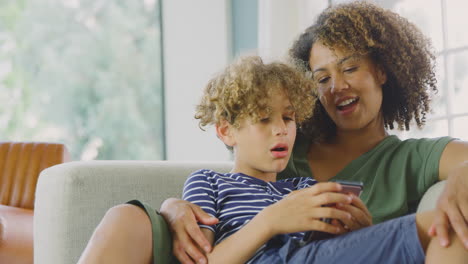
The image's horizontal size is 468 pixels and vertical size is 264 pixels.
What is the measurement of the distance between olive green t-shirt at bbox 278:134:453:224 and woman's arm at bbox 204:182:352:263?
442 mm

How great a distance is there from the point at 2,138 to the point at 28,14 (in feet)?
3.17

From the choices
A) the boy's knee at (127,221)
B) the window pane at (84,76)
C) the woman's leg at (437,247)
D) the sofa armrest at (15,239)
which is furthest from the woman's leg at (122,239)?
the window pane at (84,76)

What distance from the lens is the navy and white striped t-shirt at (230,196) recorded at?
1.40 metres

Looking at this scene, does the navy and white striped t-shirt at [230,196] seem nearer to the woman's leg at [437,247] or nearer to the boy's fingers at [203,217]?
the boy's fingers at [203,217]

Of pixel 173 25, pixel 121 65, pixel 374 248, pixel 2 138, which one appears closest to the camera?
pixel 374 248

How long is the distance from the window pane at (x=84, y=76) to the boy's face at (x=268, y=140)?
3293 millimetres

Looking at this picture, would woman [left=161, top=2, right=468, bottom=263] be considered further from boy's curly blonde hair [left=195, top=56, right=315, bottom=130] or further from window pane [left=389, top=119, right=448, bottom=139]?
window pane [left=389, top=119, right=448, bottom=139]

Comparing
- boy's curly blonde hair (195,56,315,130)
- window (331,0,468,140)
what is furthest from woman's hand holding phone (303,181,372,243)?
window (331,0,468,140)

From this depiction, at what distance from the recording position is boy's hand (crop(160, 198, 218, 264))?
4.22 feet

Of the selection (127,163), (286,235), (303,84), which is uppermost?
(303,84)

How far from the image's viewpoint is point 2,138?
4641 mm

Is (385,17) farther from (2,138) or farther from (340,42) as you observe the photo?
(2,138)

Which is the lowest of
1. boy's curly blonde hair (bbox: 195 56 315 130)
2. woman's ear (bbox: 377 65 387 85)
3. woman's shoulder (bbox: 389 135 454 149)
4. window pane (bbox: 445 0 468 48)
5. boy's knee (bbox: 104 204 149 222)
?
boy's knee (bbox: 104 204 149 222)

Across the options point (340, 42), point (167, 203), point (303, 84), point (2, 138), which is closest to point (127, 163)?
point (167, 203)
